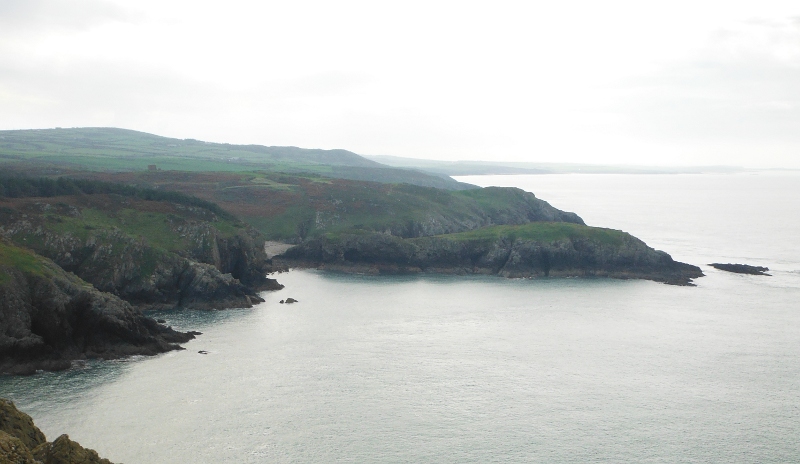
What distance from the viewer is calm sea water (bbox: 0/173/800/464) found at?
140 ft

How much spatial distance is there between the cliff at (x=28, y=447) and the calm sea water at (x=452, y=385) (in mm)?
9371

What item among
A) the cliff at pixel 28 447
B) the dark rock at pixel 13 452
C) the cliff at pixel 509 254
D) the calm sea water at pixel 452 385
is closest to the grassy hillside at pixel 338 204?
the cliff at pixel 509 254

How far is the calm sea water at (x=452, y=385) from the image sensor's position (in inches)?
1676

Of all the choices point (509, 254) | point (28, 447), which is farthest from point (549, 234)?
point (28, 447)

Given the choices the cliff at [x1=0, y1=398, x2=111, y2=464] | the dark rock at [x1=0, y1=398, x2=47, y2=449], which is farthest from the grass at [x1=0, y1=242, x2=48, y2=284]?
the cliff at [x1=0, y1=398, x2=111, y2=464]

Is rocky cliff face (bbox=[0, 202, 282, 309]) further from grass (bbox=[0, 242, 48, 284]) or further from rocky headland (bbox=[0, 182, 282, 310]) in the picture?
grass (bbox=[0, 242, 48, 284])

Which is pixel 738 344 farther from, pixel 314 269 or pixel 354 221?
pixel 354 221

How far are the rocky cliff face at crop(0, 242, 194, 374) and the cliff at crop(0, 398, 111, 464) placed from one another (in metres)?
23.2

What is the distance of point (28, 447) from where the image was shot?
96.1ft

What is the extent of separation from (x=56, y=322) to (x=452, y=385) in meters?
29.3

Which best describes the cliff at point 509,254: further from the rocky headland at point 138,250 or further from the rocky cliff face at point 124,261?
the rocky cliff face at point 124,261

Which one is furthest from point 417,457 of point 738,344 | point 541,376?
point 738,344

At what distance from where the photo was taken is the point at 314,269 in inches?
4215

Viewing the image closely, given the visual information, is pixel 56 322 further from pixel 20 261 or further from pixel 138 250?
pixel 138 250
